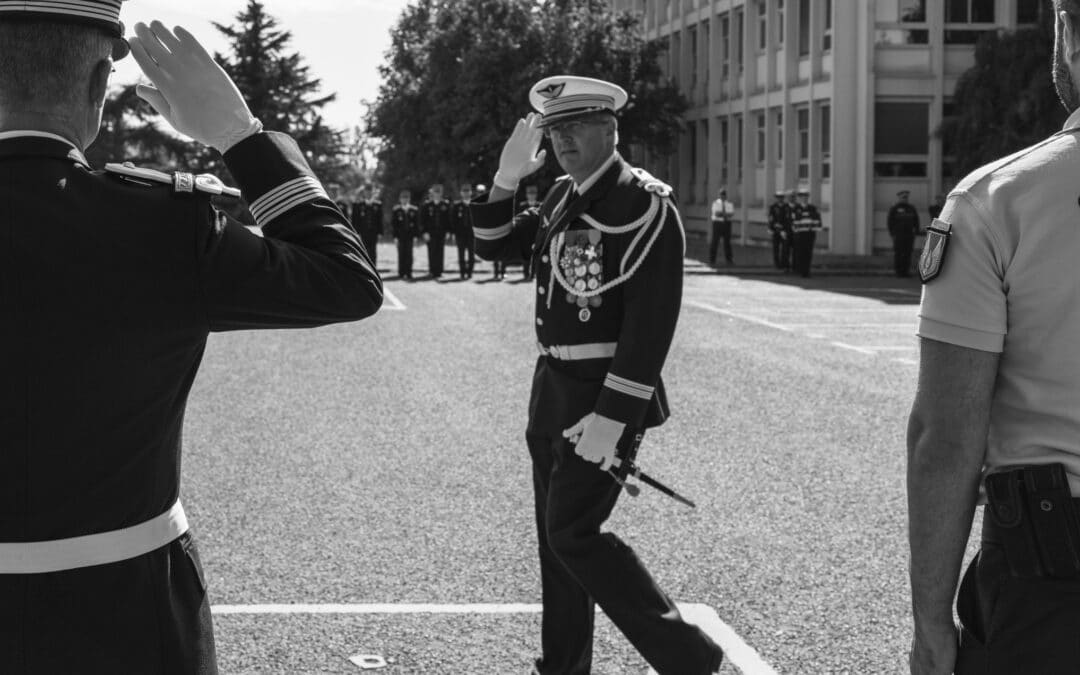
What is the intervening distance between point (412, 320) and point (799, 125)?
88.0ft

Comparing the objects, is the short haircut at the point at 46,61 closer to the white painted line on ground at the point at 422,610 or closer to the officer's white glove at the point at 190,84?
the officer's white glove at the point at 190,84

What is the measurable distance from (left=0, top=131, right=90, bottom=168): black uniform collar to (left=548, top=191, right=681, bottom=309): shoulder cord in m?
2.57

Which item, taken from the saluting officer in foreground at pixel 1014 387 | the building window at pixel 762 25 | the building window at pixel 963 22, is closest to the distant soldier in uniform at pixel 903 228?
the building window at pixel 963 22

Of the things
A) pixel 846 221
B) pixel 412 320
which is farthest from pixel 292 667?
pixel 846 221

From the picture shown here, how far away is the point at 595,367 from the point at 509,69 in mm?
47990

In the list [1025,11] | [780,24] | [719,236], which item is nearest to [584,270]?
[719,236]

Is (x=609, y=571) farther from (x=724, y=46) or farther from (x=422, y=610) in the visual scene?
(x=724, y=46)

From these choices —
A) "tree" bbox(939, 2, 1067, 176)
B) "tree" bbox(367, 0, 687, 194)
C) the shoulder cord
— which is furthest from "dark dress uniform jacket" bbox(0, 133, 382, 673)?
"tree" bbox(367, 0, 687, 194)

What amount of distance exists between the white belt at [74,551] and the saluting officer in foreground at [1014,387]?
1.30 meters

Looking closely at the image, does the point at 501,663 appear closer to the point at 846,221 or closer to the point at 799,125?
the point at 846,221

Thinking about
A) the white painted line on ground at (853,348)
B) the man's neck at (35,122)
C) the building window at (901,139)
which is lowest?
the white painted line on ground at (853,348)

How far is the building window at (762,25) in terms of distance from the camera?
48203 mm

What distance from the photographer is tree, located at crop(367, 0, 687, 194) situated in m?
51.8

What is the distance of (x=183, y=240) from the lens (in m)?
2.38
